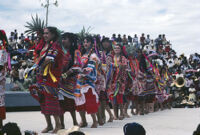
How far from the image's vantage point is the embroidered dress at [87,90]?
874 centimetres

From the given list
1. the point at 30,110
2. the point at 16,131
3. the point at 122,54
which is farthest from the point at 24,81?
the point at 16,131

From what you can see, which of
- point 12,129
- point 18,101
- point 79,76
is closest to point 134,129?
point 12,129

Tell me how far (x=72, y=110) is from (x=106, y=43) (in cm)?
275

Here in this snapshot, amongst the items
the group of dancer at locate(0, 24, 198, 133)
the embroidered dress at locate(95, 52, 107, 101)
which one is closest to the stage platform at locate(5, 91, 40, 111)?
the group of dancer at locate(0, 24, 198, 133)

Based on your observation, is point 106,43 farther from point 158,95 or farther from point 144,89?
point 158,95

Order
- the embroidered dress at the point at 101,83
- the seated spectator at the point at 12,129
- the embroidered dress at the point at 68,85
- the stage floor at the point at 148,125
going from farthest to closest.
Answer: the embroidered dress at the point at 101,83 < the embroidered dress at the point at 68,85 < the stage floor at the point at 148,125 < the seated spectator at the point at 12,129

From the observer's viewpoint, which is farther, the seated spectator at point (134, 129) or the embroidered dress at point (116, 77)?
the embroidered dress at point (116, 77)

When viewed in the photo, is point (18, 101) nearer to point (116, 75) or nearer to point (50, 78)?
point (116, 75)

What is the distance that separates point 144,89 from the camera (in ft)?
45.7

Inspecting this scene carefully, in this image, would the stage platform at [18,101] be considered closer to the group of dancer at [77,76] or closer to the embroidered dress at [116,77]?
the group of dancer at [77,76]

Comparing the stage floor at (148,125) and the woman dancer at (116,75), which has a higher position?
the woman dancer at (116,75)

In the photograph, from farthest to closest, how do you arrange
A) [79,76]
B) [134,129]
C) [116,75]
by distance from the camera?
[116,75], [79,76], [134,129]

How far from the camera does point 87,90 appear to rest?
8.84 metres

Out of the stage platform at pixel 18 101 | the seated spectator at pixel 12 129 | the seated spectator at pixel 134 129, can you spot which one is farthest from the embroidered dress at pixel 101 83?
the stage platform at pixel 18 101
